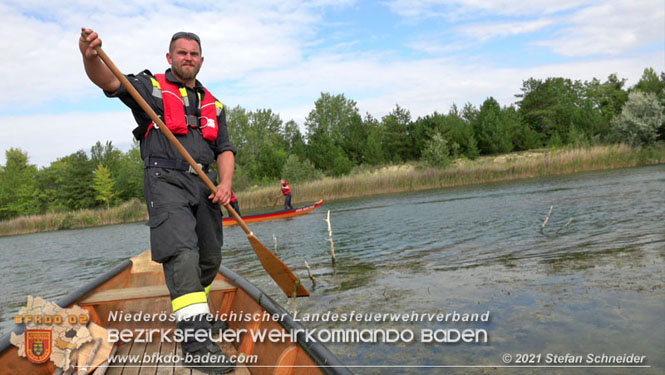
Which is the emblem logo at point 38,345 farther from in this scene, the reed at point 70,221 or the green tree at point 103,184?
the green tree at point 103,184

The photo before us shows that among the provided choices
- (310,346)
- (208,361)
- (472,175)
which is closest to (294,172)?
(472,175)

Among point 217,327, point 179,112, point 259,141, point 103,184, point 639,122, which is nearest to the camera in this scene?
point 179,112

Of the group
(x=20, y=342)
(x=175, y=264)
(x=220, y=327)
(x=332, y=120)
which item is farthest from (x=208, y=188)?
(x=332, y=120)

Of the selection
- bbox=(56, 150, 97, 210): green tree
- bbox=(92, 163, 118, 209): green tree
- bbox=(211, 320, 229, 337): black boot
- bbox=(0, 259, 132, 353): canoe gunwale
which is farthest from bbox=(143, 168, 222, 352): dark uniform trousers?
bbox=(56, 150, 97, 210): green tree

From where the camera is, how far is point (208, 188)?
129 inches

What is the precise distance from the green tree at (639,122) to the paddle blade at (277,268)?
40.7 metres

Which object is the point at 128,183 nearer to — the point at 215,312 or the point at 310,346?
the point at 215,312

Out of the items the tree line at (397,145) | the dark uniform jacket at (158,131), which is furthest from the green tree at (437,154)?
the dark uniform jacket at (158,131)

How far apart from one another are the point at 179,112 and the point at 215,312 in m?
2.00

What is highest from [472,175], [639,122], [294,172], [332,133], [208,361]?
[332,133]

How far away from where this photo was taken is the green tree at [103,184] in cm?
5591

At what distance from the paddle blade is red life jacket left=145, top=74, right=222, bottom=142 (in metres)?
0.97

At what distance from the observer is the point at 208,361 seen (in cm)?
285

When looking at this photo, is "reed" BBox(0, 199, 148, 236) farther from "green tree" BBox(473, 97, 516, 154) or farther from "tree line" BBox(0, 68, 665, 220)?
"green tree" BBox(473, 97, 516, 154)
